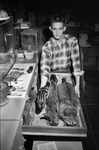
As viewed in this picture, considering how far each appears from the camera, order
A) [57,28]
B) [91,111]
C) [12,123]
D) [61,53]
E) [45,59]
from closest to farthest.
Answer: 1. [12,123]
2. [57,28]
3. [45,59]
4. [61,53]
5. [91,111]

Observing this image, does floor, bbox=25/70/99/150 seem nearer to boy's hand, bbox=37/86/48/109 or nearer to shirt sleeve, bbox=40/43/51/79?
boy's hand, bbox=37/86/48/109

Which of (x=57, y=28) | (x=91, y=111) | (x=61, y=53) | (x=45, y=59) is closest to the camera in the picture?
(x=57, y=28)

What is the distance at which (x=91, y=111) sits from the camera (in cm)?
391

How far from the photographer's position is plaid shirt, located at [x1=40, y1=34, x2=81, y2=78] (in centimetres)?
305

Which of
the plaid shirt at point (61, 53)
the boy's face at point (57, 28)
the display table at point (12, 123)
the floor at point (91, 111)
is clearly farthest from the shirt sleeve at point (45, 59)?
the floor at point (91, 111)

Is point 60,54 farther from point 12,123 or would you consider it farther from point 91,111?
point 12,123

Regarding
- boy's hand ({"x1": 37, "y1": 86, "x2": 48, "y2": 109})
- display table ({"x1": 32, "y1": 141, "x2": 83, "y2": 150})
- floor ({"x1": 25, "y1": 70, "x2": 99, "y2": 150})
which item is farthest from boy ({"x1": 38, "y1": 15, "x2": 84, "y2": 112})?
floor ({"x1": 25, "y1": 70, "x2": 99, "y2": 150})

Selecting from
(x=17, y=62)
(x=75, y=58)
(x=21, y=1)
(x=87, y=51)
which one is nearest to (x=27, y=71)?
(x=17, y=62)

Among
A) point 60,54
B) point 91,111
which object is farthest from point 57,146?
point 91,111

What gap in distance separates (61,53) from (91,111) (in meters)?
1.64

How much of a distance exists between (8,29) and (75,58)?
1499mm

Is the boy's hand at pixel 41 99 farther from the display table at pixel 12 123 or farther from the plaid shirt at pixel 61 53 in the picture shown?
the plaid shirt at pixel 61 53

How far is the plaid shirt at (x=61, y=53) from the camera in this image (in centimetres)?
305

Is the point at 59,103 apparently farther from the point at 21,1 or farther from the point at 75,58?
the point at 21,1
